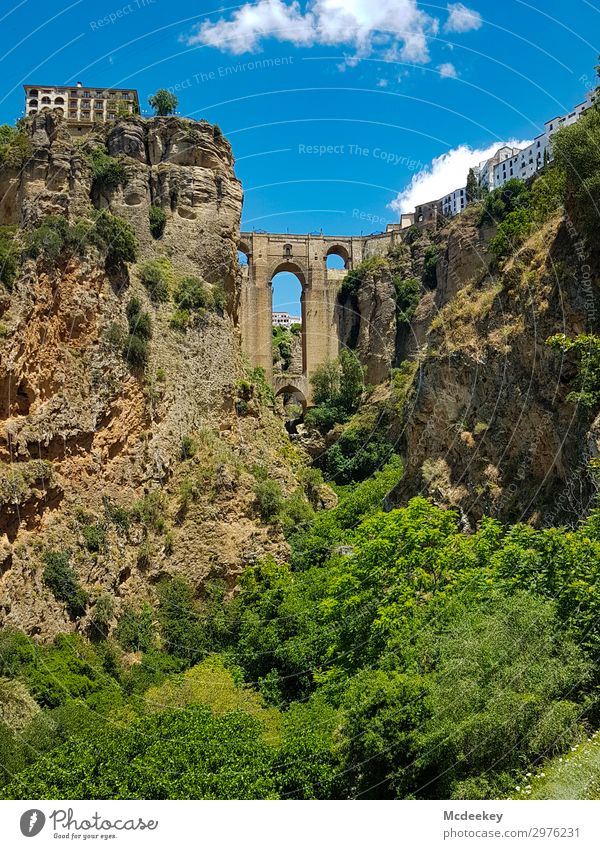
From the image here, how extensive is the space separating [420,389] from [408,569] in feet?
49.5

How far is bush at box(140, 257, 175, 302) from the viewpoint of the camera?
134ft

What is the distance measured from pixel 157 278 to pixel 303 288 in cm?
3396

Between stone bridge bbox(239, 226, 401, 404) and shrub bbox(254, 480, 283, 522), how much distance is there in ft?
95.4

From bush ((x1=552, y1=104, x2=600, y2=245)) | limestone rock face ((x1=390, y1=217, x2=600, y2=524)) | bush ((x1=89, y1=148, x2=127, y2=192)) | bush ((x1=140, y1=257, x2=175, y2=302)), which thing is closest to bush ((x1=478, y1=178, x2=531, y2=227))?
limestone rock face ((x1=390, y1=217, x2=600, y2=524))

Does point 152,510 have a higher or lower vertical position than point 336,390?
lower

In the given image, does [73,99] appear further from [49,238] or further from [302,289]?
[49,238]

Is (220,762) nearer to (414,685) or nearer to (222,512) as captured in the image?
(414,685)

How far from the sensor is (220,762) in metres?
21.7

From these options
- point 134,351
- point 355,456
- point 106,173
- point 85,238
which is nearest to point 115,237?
point 85,238

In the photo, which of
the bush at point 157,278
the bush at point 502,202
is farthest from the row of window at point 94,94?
the bush at point 157,278

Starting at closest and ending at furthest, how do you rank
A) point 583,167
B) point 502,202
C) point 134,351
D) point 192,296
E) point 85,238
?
point 583,167
point 85,238
point 134,351
point 192,296
point 502,202

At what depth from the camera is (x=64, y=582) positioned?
31.1 meters

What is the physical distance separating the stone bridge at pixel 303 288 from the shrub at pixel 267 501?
95.4ft

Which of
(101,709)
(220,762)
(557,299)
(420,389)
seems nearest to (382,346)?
(420,389)
